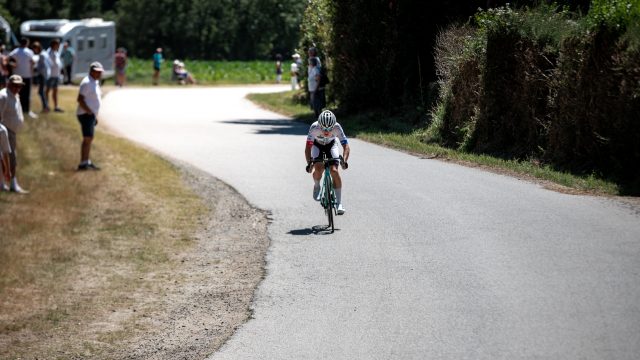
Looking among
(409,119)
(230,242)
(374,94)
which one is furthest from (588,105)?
(374,94)

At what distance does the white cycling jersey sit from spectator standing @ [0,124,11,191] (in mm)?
5916

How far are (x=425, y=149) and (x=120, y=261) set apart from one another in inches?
364

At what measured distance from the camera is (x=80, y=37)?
53469 millimetres

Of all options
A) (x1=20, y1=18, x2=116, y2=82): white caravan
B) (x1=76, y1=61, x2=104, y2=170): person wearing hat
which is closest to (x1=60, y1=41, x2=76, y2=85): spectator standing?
(x1=20, y1=18, x2=116, y2=82): white caravan

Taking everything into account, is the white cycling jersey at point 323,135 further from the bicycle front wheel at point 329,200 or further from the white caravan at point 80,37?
the white caravan at point 80,37

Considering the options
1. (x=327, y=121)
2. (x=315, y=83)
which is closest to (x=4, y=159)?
(x=327, y=121)

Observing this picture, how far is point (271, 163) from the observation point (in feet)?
73.2

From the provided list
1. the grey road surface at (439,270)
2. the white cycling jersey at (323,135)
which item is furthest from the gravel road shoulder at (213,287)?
the white cycling jersey at (323,135)

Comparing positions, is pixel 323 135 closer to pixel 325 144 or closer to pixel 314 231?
pixel 325 144

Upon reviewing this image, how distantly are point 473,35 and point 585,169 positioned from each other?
22.2 ft

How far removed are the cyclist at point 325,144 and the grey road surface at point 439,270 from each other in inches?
29.2

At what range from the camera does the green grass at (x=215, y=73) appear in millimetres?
62938

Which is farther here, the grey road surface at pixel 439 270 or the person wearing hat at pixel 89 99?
the person wearing hat at pixel 89 99

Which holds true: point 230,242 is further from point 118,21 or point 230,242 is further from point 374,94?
point 118,21
